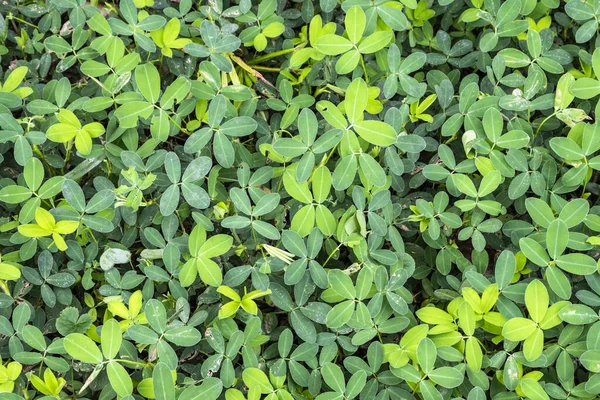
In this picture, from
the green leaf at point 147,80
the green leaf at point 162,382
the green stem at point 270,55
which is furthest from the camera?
the green stem at point 270,55

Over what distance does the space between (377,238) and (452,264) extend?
37 cm

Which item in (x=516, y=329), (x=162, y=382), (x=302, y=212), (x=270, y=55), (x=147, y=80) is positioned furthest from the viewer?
(x=270, y=55)

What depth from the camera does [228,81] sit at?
2.53 meters

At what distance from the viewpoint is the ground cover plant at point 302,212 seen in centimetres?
202

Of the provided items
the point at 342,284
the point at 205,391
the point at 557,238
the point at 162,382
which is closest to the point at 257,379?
the point at 205,391

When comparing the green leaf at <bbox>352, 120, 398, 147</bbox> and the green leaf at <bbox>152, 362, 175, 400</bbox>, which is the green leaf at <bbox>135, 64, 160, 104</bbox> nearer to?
the green leaf at <bbox>352, 120, 398, 147</bbox>

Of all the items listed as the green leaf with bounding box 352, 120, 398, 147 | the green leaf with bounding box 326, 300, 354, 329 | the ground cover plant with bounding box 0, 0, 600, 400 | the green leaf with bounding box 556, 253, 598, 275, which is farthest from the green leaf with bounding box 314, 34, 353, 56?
the green leaf with bounding box 556, 253, 598, 275

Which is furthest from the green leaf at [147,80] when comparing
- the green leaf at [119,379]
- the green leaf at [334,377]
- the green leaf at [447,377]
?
the green leaf at [447,377]

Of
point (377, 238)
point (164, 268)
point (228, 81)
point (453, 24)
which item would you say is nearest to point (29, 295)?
point (164, 268)

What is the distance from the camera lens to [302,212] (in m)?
2.13

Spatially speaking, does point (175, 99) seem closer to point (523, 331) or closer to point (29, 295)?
point (29, 295)

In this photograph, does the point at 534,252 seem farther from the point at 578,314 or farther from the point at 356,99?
A: the point at 356,99

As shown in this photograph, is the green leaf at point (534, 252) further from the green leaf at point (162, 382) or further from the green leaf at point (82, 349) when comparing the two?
the green leaf at point (82, 349)

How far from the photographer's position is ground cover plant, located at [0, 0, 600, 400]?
6.64 ft
